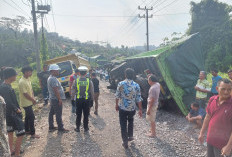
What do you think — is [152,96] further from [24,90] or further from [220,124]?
[24,90]

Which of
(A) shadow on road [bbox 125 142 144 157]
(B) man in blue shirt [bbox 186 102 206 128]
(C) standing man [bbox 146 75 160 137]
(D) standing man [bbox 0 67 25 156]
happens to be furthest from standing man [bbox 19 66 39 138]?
(B) man in blue shirt [bbox 186 102 206 128]

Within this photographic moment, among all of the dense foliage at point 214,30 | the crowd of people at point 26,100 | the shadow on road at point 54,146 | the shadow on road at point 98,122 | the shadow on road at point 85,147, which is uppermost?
the dense foliage at point 214,30

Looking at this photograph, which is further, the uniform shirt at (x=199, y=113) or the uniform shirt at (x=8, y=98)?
the uniform shirt at (x=199, y=113)

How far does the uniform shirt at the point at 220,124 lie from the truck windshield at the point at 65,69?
28.1 ft

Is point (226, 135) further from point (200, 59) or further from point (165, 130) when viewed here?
point (200, 59)

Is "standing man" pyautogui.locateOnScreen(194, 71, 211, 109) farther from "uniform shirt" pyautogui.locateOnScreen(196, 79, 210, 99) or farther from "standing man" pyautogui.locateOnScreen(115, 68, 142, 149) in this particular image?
"standing man" pyautogui.locateOnScreen(115, 68, 142, 149)

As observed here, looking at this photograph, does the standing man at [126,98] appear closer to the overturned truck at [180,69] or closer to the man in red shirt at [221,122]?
the man in red shirt at [221,122]

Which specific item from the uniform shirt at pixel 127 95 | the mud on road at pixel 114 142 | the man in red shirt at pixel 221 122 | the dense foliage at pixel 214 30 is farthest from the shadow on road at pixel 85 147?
the dense foliage at pixel 214 30

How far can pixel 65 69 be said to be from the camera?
10141 mm

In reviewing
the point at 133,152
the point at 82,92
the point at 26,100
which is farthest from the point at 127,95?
the point at 26,100

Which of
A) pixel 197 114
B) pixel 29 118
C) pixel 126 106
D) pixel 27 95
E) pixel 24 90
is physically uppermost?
pixel 24 90

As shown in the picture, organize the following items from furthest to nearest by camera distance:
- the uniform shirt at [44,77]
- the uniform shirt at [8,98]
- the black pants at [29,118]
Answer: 1. the uniform shirt at [44,77]
2. the black pants at [29,118]
3. the uniform shirt at [8,98]

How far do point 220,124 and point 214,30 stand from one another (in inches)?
707

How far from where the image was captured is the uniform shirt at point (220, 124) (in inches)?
88.7
